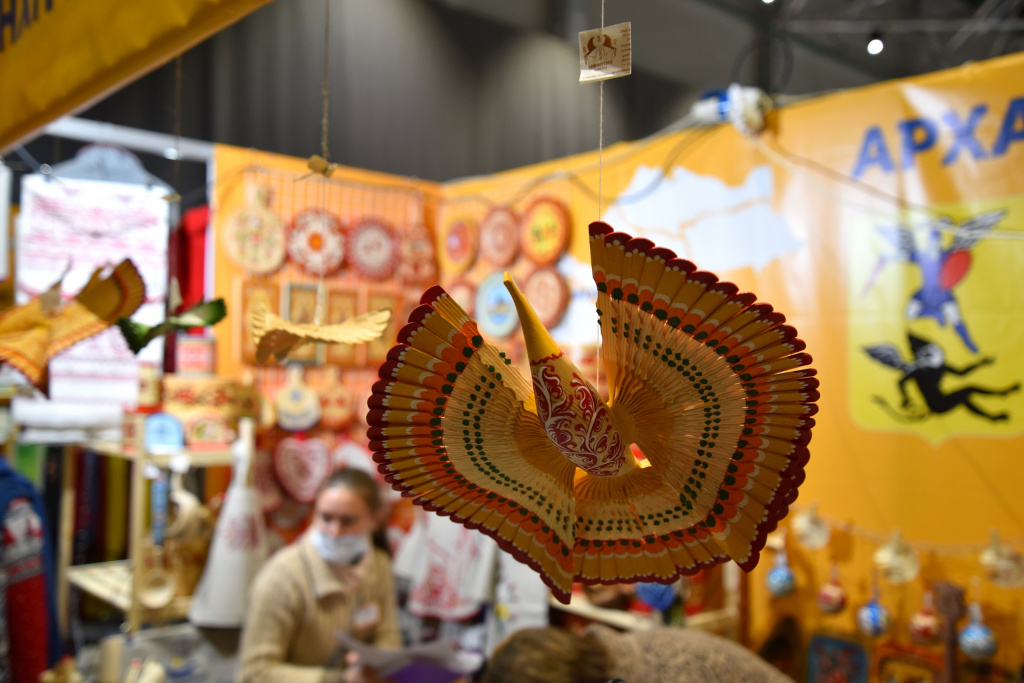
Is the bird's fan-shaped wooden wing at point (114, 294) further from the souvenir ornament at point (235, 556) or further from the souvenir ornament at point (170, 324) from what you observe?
the souvenir ornament at point (235, 556)

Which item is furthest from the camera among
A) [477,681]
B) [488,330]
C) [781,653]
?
[488,330]

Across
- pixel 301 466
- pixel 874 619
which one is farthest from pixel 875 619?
pixel 301 466

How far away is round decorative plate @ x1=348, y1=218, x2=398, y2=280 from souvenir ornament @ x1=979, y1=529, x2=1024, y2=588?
2.64 m

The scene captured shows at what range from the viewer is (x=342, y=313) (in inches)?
144

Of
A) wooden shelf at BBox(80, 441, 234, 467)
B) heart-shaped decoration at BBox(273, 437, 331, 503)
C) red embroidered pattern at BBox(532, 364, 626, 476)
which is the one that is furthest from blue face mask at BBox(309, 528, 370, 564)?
red embroidered pattern at BBox(532, 364, 626, 476)

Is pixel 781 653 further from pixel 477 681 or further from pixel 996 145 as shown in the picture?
pixel 996 145

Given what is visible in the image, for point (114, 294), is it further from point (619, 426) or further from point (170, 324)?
point (619, 426)

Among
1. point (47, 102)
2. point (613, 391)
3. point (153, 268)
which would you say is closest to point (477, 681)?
point (153, 268)

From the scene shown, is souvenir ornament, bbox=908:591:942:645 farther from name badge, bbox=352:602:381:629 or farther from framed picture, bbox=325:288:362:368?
framed picture, bbox=325:288:362:368

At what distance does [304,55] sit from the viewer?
238cm

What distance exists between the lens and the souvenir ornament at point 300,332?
1078 millimetres

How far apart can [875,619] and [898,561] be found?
0.58ft

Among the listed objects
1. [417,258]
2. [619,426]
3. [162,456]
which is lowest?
[162,456]

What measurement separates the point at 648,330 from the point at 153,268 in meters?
2.97
